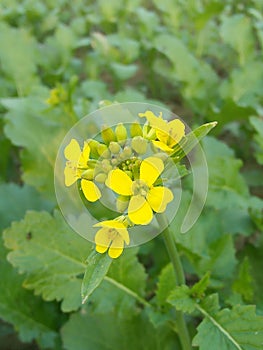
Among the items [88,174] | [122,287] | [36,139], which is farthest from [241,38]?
[88,174]

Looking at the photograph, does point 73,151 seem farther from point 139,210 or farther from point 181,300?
point 181,300

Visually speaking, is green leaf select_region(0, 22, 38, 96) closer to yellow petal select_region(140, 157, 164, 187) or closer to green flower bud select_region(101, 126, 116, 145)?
green flower bud select_region(101, 126, 116, 145)

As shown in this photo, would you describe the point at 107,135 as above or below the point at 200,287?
above

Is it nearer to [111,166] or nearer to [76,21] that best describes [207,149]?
[111,166]

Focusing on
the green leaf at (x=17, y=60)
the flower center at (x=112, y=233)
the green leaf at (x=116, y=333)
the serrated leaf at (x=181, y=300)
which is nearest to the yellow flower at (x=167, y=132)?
the flower center at (x=112, y=233)

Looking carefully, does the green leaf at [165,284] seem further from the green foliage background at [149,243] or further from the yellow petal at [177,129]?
the yellow petal at [177,129]

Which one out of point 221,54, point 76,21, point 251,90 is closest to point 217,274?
point 251,90
